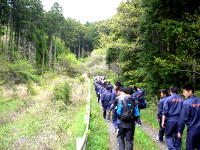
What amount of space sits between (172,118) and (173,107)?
Result: 321mm

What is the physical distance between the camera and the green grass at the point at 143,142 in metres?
7.83

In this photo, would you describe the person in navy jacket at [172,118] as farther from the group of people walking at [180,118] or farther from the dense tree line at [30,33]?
the dense tree line at [30,33]

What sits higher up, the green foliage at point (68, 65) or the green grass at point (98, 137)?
the green foliage at point (68, 65)

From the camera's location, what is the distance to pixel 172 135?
22.5 ft

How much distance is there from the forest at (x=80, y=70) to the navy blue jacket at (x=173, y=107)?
1.57 metres

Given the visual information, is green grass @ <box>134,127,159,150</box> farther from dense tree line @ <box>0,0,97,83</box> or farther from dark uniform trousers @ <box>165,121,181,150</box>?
dense tree line @ <box>0,0,97,83</box>

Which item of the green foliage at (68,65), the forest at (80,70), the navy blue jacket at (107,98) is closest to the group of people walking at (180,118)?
the forest at (80,70)

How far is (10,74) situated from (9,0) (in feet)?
55.0

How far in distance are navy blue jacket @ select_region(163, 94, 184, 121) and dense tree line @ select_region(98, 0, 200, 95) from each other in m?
2.25

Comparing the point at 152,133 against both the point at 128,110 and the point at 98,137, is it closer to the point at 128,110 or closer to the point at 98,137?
the point at 98,137

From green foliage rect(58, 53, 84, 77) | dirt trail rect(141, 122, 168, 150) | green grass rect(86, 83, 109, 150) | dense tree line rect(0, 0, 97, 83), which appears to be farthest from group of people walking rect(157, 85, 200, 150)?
green foliage rect(58, 53, 84, 77)

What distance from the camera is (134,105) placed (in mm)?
6035

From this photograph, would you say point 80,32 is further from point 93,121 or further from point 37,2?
point 93,121

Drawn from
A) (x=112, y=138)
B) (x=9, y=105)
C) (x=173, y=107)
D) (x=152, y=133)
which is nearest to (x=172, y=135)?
(x=173, y=107)
